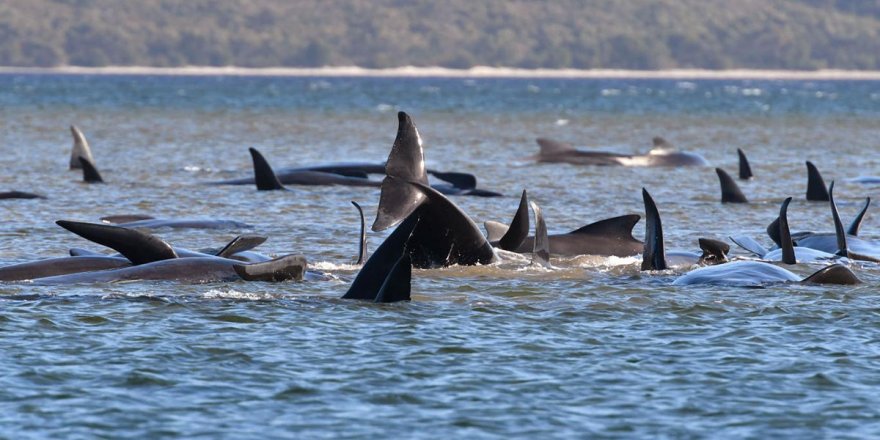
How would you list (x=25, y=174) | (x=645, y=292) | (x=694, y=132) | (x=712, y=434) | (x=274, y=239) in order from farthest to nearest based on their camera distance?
(x=694, y=132), (x=25, y=174), (x=274, y=239), (x=645, y=292), (x=712, y=434)

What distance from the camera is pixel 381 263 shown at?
45.7 feet

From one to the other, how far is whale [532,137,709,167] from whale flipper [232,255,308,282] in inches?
875

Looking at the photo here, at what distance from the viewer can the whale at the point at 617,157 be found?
37.3 metres

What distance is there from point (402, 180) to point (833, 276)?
427 centimetres

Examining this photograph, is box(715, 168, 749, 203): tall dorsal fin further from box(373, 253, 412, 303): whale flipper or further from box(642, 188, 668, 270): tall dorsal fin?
box(373, 253, 412, 303): whale flipper

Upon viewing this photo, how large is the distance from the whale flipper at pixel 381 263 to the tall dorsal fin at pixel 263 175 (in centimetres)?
1279

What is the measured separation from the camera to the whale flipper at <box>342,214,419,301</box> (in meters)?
13.5

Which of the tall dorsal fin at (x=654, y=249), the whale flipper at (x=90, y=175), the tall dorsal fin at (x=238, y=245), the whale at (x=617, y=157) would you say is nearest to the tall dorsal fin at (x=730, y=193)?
the tall dorsal fin at (x=654, y=249)

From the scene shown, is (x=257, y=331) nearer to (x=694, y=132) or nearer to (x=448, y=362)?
(x=448, y=362)

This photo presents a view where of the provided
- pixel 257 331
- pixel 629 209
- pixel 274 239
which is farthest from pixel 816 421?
pixel 629 209

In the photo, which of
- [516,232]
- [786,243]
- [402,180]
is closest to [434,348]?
[402,180]

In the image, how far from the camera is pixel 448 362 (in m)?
12.0

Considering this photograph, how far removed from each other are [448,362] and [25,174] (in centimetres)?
2302

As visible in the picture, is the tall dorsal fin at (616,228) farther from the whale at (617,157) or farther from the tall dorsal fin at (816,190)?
the whale at (617,157)
